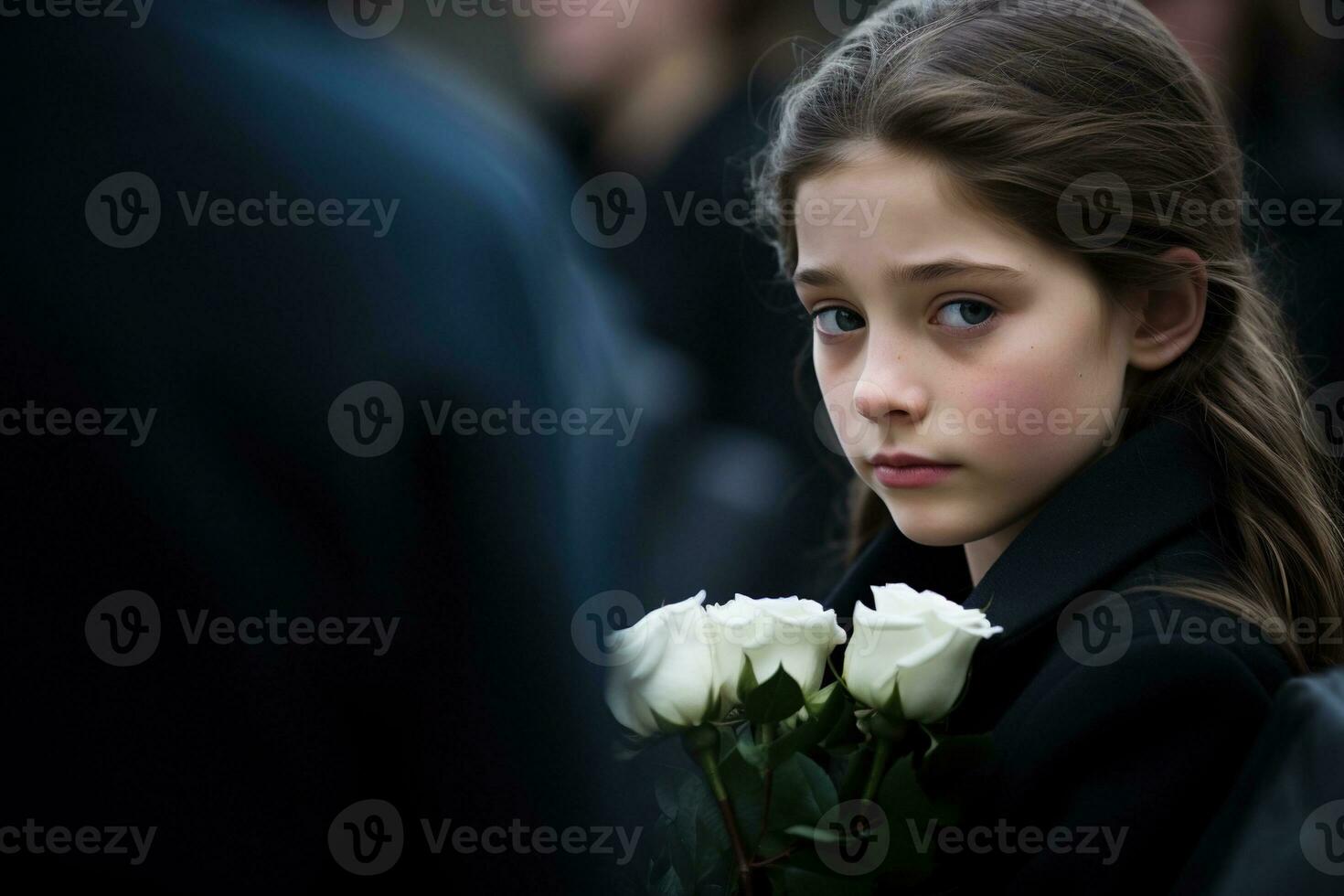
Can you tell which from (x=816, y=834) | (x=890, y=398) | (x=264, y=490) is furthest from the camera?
(x=890, y=398)

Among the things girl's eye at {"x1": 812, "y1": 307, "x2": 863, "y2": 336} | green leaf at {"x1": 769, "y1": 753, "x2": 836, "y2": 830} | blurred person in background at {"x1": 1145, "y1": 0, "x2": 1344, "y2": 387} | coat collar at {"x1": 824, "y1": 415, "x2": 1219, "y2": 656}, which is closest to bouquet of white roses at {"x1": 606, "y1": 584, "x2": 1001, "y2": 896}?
green leaf at {"x1": 769, "y1": 753, "x2": 836, "y2": 830}

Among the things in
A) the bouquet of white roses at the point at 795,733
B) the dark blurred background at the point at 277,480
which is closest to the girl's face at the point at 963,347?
the bouquet of white roses at the point at 795,733

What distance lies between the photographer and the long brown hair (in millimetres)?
1422

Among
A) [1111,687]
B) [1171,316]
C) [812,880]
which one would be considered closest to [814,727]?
[812,880]

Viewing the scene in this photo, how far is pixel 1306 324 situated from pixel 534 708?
2.16m

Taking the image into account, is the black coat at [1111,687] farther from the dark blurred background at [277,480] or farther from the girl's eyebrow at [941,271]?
Answer: the dark blurred background at [277,480]

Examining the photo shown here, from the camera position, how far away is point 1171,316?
4.93ft

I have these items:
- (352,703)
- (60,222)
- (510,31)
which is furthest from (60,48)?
(510,31)

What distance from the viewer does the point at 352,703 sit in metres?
0.85

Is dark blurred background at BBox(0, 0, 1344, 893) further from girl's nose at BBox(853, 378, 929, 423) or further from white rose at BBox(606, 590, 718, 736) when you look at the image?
girl's nose at BBox(853, 378, 929, 423)

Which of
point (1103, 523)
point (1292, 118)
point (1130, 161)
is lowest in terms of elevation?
point (1103, 523)

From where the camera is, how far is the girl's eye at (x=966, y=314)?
1.39m

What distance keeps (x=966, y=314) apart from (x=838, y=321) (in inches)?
6.5

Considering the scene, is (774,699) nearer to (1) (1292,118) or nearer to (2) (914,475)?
(2) (914,475)
